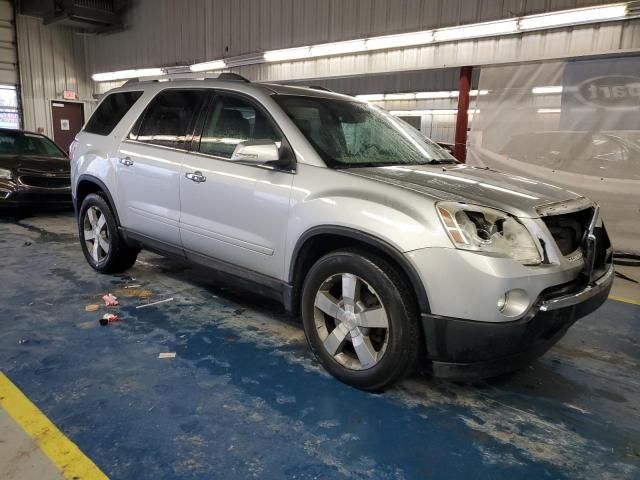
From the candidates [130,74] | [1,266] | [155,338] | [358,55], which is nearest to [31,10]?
[130,74]

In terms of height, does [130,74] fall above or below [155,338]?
above

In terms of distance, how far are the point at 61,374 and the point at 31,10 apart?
15.7 meters

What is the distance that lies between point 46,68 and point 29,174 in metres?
10.4

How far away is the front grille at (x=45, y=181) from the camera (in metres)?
7.35

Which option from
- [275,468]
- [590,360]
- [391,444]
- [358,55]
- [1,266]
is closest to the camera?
[275,468]

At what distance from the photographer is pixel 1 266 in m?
5.00

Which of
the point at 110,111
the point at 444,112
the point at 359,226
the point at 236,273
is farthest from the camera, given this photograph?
the point at 444,112

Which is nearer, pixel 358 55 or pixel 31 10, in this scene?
pixel 358 55

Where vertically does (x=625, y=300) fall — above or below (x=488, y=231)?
below

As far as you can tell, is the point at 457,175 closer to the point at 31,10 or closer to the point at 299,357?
the point at 299,357

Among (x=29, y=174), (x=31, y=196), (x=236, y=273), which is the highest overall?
(x=29, y=174)

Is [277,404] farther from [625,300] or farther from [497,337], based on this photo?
[625,300]

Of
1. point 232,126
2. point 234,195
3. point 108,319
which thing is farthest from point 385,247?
point 108,319

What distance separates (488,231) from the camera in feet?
7.69
